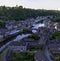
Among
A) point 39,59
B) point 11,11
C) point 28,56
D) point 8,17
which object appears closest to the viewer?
point 39,59

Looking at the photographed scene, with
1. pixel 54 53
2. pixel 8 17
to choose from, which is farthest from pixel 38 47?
pixel 8 17

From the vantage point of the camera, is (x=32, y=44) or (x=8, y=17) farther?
(x=8, y=17)

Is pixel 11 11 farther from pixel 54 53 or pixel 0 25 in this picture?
pixel 54 53

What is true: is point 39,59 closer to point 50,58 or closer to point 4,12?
point 50,58

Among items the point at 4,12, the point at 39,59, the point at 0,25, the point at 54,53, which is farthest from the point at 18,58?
the point at 4,12

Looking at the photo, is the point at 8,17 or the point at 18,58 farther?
the point at 8,17

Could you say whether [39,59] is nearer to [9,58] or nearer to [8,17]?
[9,58]

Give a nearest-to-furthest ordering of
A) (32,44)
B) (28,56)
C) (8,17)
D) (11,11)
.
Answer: (28,56) < (32,44) < (8,17) < (11,11)

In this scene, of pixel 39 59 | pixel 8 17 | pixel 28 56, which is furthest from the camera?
pixel 8 17

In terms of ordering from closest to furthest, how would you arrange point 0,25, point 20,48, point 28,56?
point 28,56 → point 20,48 → point 0,25
